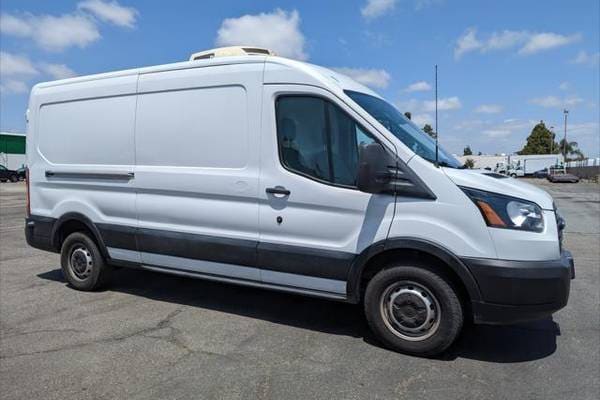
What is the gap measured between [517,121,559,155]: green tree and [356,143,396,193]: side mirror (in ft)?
331

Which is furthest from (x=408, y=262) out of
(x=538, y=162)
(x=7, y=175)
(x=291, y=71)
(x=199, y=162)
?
(x=538, y=162)

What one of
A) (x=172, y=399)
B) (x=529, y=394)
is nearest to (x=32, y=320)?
(x=172, y=399)

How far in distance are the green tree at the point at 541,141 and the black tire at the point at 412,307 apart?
10074 cm

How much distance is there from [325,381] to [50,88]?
4822 mm

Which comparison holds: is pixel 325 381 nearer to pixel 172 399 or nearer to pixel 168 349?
pixel 172 399

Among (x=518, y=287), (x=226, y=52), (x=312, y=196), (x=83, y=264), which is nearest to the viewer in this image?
(x=518, y=287)

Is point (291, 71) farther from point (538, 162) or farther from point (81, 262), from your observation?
point (538, 162)

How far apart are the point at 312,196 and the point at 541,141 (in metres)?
102

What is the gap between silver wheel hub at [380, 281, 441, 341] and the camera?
402 cm

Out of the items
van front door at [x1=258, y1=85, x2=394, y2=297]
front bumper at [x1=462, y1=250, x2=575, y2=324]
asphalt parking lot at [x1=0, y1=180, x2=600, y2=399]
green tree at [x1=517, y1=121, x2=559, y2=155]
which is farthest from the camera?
green tree at [x1=517, y1=121, x2=559, y2=155]

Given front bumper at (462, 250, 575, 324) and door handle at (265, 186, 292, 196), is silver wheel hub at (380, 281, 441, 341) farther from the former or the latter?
door handle at (265, 186, 292, 196)

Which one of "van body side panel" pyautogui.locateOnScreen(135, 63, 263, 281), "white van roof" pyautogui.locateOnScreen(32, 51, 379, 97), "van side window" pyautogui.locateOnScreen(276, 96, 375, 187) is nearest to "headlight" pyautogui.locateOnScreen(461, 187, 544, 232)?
"van side window" pyautogui.locateOnScreen(276, 96, 375, 187)

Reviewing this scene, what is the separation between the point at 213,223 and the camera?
16.0ft

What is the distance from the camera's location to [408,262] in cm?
410
